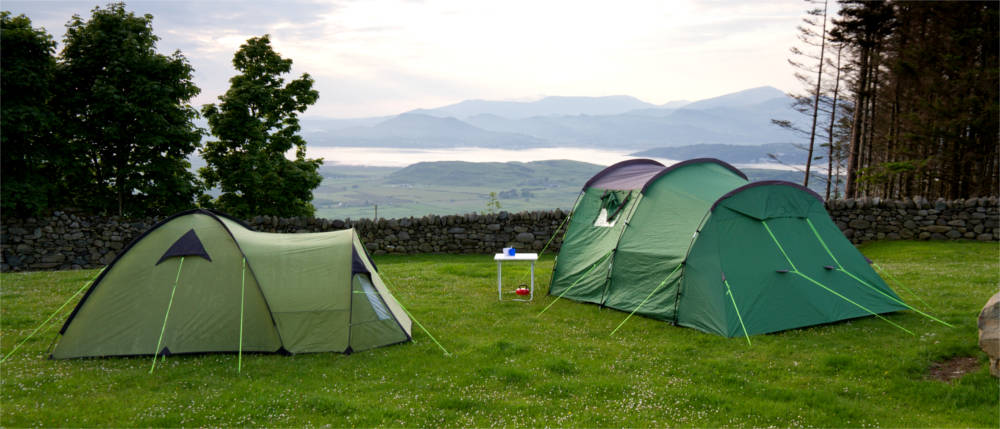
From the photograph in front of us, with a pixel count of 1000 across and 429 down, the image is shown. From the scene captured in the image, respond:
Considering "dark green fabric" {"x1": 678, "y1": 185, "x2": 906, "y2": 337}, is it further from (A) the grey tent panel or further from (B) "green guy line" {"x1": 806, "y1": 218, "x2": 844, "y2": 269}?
(A) the grey tent panel

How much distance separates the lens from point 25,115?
1836 cm

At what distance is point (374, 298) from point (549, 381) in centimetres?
323

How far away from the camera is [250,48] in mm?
23062

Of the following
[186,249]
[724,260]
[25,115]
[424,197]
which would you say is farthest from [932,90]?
[424,197]

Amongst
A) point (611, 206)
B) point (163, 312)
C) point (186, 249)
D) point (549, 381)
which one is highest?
point (611, 206)

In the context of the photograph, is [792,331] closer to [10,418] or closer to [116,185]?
[10,418]

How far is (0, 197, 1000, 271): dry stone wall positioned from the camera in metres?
19.4

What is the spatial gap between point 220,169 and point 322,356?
16.9 meters

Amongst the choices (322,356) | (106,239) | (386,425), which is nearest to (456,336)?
(322,356)

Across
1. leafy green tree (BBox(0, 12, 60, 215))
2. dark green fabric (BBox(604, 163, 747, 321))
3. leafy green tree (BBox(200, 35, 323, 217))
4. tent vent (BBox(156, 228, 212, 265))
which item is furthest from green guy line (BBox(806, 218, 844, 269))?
leafy green tree (BBox(0, 12, 60, 215))

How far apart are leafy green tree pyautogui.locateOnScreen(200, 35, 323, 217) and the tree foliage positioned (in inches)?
901

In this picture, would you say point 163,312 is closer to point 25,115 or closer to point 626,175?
point 626,175

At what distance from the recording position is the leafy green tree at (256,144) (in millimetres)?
22641

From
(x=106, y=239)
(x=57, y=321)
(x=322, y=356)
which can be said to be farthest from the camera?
(x=106, y=239)
